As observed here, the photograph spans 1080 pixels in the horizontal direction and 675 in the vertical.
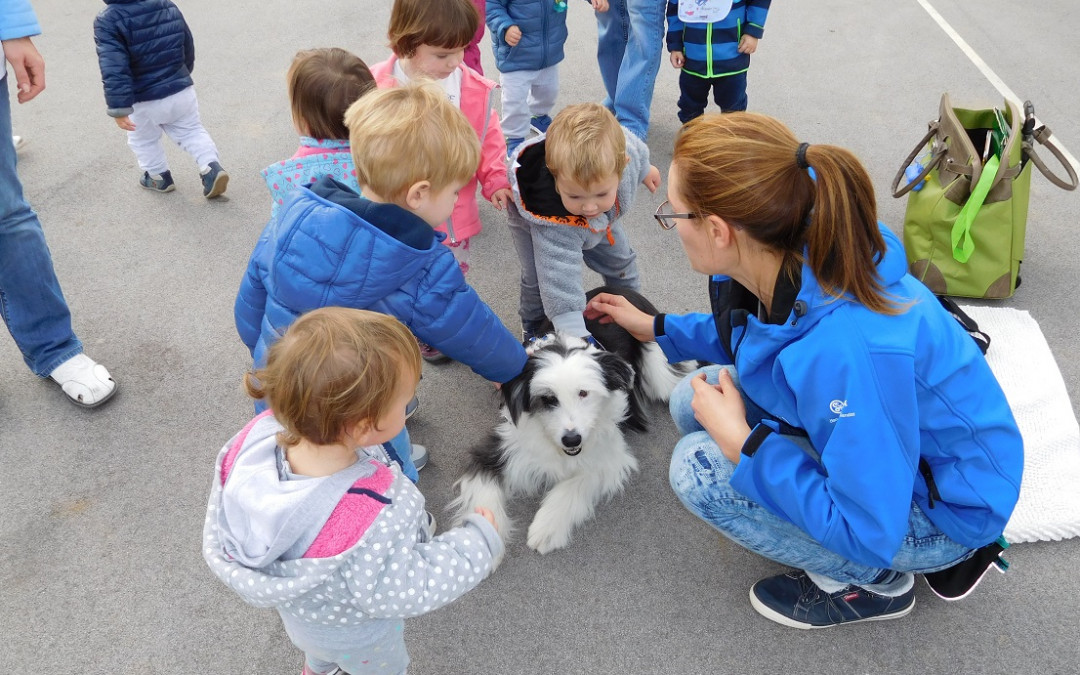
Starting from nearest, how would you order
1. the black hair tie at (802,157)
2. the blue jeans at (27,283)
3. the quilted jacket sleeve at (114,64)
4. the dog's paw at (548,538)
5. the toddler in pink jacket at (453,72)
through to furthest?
the black hair tie at (802,157) < the dog's paw at (548,538) < the blue jeans at (27,283) < the toddler in pink jacket at (453,72) < the quilted jacket sleeve at (114,64)

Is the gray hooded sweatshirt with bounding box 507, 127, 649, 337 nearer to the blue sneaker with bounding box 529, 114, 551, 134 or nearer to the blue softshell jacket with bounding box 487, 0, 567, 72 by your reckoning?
the blue softshell jacket with bounding box 487, 0, 567, 72

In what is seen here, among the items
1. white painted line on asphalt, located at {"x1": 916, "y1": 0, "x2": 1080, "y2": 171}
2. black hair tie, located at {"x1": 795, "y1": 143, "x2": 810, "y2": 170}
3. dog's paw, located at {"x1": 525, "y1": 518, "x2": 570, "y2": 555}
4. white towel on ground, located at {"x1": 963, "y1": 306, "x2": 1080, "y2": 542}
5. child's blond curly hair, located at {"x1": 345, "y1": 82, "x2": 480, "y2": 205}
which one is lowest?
dog's paw, located at {"x1": 525, "y1": 518, "x2": 570, "y2": 555}

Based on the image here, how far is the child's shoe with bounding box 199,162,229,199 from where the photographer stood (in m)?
4.05

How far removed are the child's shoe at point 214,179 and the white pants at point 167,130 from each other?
0.14ft

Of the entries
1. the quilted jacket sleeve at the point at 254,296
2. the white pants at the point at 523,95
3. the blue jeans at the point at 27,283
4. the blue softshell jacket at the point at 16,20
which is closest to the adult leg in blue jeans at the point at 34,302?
the blue jeans at the point at 27,283

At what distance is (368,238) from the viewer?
1.88 meters

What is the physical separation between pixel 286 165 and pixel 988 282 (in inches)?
116

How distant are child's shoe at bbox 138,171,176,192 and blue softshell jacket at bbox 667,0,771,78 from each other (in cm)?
292

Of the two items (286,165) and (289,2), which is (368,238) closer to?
(286,165)

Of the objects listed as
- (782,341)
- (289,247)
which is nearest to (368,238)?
(289,247)

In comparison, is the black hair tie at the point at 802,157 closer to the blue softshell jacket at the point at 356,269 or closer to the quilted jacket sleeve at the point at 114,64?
the blue softshell jacket at the point at 356,269

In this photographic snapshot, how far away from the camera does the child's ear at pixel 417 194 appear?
6.37 ft

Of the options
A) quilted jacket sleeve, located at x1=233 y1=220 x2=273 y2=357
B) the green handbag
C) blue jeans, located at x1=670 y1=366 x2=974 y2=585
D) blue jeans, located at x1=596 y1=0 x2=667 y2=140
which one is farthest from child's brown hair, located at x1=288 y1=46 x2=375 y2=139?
the green handbag

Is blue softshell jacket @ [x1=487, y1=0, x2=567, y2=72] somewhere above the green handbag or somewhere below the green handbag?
above
